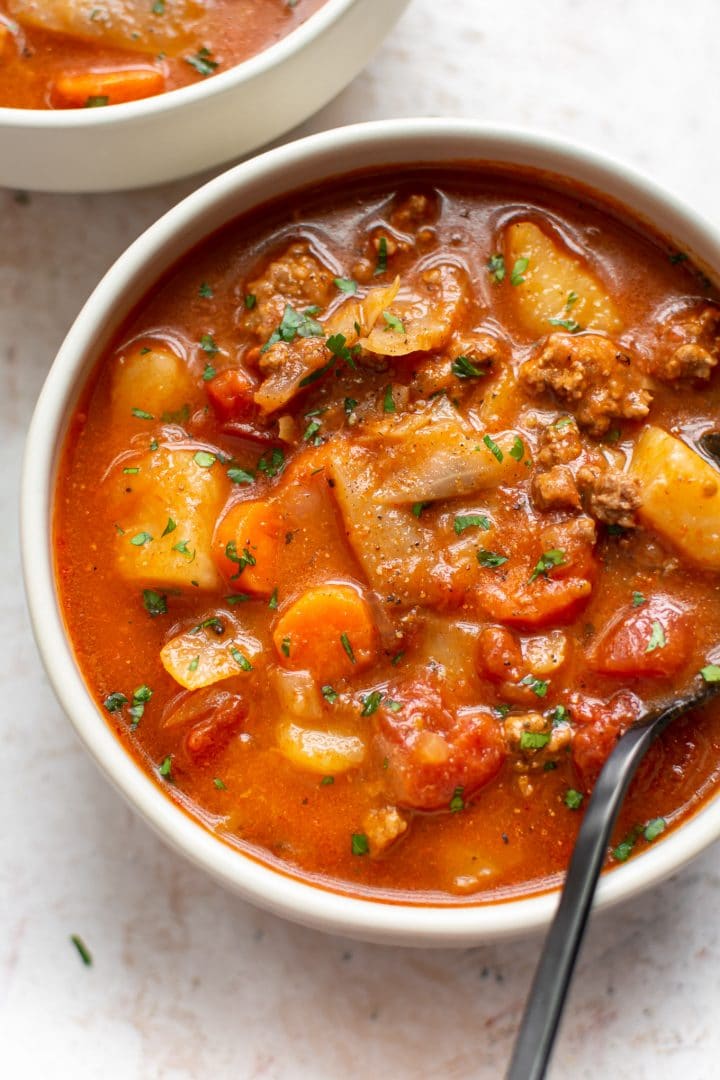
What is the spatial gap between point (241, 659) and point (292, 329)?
32.5 inches

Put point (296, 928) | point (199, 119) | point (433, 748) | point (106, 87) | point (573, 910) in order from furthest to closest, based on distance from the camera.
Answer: point (296, 928)
point (106, 87)
point (199, 119)
point (433, 748)
point (573, 910)

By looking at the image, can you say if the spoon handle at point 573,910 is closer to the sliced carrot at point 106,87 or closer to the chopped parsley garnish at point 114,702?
the chopped parsley garnish at point 114,702

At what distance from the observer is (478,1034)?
3.51m

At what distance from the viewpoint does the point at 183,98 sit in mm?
3111

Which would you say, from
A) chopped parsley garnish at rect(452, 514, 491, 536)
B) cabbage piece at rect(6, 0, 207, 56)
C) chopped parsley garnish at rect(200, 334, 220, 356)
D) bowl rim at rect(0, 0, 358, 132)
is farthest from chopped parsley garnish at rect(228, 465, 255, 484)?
cabbage piece at rect(6, 0, 207, 56)

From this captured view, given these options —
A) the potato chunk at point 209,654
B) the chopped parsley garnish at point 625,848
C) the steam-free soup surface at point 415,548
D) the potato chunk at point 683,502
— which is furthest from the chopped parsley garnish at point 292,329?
the chopped parsley garnish at point 625,848

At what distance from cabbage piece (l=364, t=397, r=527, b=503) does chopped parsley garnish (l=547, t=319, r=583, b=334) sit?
32 centimetres

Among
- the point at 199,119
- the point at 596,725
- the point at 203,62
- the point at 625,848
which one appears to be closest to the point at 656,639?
the point at 596,725

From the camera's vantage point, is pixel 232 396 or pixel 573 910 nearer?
pixel 573 910

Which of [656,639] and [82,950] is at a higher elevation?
[656,639]

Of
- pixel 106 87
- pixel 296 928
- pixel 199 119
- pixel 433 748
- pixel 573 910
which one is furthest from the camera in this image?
pixel 296 928

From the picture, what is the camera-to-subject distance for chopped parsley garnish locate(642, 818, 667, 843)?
10.0 feet

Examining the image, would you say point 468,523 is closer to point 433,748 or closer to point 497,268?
point 433,748

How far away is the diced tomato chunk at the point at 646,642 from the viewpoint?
3021 millimetres
